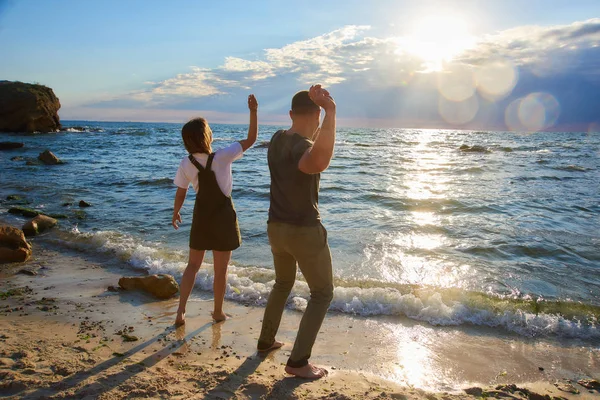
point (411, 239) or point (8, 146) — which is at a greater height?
point (8, 146)

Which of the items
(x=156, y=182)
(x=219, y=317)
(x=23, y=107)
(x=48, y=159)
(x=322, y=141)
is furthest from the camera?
(x=23, y=107)

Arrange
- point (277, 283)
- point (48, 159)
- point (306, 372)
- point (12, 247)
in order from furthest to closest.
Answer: point (48, 159) < point (12, 247) < point (277, 283) < point (306, 372)

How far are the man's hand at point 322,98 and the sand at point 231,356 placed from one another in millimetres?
2013

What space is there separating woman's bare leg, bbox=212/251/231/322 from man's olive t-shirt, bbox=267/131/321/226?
1286 millimetres

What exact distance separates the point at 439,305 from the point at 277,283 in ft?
7.64

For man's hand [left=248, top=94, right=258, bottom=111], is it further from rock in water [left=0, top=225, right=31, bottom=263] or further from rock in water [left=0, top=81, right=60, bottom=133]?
rock in water [left=0, top=81, right=60, bottom=133]

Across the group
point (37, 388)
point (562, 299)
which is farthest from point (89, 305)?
point (562, 299)

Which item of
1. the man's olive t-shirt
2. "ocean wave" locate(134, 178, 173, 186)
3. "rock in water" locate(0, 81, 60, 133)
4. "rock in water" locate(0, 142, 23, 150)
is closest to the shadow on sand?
the man's olive t-shirt

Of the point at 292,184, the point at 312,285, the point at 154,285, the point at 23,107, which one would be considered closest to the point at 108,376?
the point at 312,285

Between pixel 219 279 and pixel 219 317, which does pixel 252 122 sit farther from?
pixel 219 317

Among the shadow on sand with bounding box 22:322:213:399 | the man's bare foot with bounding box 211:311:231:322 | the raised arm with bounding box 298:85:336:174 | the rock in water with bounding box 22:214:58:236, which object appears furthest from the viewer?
the rock in water with bounding box 22:214:58:236

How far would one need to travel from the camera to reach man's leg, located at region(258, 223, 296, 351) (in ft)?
10.6

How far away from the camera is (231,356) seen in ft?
12.2

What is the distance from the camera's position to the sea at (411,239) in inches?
201
